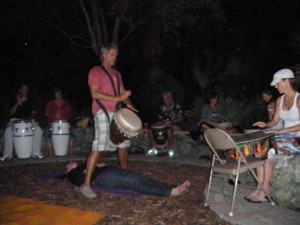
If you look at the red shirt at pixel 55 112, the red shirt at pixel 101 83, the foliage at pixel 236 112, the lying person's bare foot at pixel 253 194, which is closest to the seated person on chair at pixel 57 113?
the red shirt at pixel 55 112

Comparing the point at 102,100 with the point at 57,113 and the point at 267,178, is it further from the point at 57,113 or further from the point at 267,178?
the point at 57,113

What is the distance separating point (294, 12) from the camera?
41.8ft

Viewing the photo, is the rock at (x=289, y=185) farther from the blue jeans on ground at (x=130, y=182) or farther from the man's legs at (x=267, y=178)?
the blue jeans on ground at (x=130, y=182)

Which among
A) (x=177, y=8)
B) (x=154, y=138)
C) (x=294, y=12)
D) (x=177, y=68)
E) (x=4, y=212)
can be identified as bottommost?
(x=4, y=212)

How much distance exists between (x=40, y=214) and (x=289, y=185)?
285cm

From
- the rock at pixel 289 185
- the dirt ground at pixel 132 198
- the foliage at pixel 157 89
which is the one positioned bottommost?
the dirt ground at pixel 132 198

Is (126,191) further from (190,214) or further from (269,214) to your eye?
(269,214)

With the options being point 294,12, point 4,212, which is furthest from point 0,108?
point 294,12

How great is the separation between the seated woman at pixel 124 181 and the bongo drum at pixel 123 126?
476mm

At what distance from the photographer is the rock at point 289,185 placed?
167 inches

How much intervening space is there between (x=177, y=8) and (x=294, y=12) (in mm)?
5313

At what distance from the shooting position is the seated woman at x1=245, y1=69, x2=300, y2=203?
4.36 metres

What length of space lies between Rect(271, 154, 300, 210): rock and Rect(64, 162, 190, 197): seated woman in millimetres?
1085

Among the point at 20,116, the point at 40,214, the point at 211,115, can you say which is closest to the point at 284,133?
the point at 40,214
